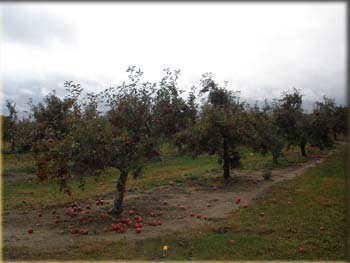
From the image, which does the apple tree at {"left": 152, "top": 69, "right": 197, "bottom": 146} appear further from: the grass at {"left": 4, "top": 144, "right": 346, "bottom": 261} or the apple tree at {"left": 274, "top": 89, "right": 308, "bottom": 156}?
the apple tree at {"left": 274, "top": 89, "right": 308, "bottom": 156}

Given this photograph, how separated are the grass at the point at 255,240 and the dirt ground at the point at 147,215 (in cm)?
54

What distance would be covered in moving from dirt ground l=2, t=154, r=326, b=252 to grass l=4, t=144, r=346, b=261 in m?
0.54

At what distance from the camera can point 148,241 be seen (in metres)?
9.70

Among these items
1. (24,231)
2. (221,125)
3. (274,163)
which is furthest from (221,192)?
(274,163)

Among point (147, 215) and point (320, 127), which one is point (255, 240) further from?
point (320, 127)

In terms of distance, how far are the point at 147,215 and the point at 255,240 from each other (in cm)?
413

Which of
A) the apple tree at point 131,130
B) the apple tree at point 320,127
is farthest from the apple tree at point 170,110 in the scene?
the apple tree at point 320,127

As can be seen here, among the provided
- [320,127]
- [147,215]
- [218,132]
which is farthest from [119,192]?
[320,127]

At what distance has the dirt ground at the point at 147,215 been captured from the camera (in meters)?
10.1

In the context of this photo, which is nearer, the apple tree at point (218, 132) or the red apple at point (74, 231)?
the red apple at point (74, 231)

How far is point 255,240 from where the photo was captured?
31.7ft

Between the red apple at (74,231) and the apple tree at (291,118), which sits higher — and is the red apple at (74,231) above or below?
below

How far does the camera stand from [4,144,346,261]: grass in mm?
8672

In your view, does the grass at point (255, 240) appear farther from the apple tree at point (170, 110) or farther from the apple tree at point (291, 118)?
the apple tree at point (291, 118)
